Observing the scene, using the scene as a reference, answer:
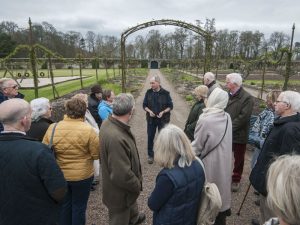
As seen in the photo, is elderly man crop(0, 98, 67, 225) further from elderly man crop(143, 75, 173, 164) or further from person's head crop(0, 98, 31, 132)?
elderly man crop(143, 75, 173, 164)

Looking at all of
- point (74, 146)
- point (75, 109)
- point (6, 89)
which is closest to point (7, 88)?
point (6, 89)

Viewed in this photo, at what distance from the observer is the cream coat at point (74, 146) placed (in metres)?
3.29

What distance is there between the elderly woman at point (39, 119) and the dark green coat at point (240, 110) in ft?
10.5

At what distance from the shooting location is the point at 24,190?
2471 mm

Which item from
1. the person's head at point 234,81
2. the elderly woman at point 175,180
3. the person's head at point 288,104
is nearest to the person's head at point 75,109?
the elderly woman at point 175,180

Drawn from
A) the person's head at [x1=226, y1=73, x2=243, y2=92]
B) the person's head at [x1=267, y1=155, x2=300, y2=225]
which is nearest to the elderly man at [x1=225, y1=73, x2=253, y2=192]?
the person's head at [x1=226, y1=73, x2=243, y2=92]

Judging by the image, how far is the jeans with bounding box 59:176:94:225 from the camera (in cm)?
349

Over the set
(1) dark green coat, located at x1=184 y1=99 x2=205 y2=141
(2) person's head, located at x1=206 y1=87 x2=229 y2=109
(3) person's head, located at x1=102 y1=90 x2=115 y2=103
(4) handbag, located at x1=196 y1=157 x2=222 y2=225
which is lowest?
(4) handbag, located at x1=196 y1=157 x2=222 y2=225

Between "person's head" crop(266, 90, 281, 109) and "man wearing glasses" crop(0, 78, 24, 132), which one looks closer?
"person's head" crop(266, 90, 281, 109)

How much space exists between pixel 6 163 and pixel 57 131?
0.94 m

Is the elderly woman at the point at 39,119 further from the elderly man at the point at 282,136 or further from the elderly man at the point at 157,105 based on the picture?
the elderly man at the point at 157,105

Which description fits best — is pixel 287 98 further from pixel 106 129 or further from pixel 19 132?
pixel 19 132

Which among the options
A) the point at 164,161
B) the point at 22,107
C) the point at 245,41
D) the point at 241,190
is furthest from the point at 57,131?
the point at 245,41

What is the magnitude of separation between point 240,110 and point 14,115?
152 inches
